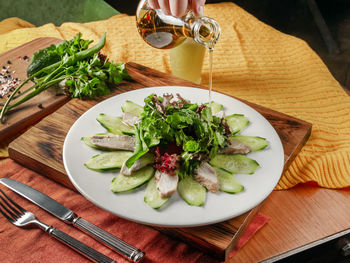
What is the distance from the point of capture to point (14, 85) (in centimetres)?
164

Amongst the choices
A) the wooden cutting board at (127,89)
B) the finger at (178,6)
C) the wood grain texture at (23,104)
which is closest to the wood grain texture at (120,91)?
the wooden cutting board at (127,89)

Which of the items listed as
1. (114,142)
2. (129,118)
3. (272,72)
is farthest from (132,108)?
(272,72)

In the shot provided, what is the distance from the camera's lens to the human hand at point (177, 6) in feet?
3.73

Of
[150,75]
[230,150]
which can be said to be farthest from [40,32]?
[230,150]

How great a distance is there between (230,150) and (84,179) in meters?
0.45

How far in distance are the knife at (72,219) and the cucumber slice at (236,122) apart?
53cm

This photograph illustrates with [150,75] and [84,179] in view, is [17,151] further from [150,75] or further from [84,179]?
[150,75]

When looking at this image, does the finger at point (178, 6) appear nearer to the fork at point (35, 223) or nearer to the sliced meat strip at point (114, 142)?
the sliced meat strip at point (114, 142)

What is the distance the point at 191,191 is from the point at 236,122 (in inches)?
15.4

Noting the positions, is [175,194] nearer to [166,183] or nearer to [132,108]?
[166,183]

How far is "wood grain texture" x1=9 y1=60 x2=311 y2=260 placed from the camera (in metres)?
0.98

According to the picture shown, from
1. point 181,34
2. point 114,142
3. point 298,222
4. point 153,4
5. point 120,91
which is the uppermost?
point 153,4

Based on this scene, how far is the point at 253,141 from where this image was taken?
47.3 inches

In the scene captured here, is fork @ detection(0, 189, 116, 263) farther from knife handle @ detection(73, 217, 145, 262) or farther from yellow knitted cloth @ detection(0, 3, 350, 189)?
yellow knitted cloth @ detection(0, 3, 350, 189)
